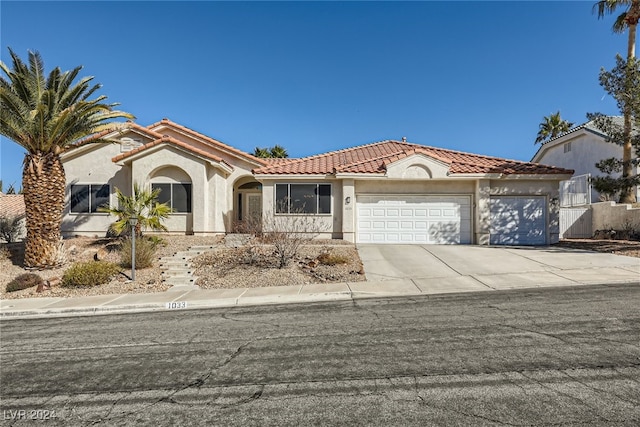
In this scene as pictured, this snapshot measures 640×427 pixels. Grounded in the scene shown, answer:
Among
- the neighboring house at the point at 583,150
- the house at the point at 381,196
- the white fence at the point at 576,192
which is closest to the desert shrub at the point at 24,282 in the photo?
the house at the point at 381,196

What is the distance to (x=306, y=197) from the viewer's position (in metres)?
17.8

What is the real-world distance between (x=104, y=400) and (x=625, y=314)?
8360 millimetres

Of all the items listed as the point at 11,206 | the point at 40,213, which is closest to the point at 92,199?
the point at 40,213

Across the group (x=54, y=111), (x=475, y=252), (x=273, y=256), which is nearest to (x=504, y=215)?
(x=475, y=252)

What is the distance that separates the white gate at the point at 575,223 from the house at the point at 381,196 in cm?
411

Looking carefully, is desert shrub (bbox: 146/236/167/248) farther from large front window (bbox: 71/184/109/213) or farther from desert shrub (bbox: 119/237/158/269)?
large front window (bbox: 71/184/109/213)

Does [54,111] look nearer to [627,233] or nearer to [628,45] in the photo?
[627,233]

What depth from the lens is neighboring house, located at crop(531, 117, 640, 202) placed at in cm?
2301

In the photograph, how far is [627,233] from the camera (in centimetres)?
1709

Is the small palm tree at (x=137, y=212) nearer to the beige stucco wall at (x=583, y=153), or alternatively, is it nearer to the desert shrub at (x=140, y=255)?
the desert shrub at (x=140, y=255)

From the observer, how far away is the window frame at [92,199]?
62.8 ft

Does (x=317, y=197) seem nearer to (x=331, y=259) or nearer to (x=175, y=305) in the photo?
(x=331, y=259)

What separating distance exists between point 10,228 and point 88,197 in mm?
4143

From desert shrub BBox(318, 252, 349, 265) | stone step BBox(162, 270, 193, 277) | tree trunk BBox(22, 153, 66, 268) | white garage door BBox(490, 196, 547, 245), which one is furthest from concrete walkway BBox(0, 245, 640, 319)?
white garage door BBox(490, 196, 547, 245)
